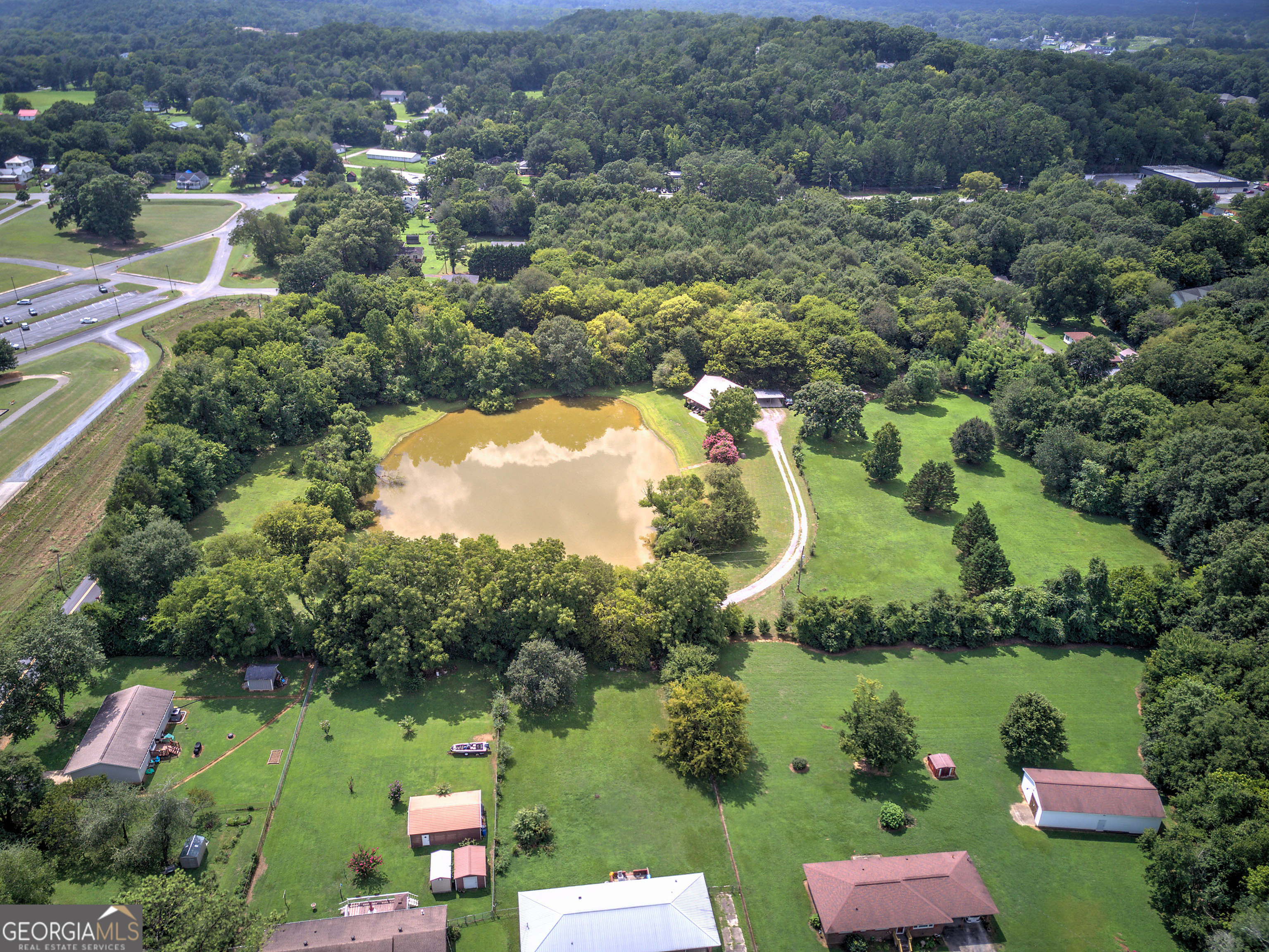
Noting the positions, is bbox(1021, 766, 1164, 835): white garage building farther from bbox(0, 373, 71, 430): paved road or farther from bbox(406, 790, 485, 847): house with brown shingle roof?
bbox(0, 373, 71, 430): paved road

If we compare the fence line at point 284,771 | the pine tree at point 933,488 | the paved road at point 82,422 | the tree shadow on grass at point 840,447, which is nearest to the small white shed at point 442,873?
the fence line at point 284,771

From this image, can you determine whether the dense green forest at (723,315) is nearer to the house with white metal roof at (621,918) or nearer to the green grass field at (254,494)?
the green grass field at (254,494)

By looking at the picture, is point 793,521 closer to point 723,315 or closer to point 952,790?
point 952,790

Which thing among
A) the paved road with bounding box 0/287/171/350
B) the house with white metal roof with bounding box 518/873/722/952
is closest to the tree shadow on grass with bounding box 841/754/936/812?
the house with white metal roof with bounding box 518/873/722/952

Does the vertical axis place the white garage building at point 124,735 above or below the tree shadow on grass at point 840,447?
above

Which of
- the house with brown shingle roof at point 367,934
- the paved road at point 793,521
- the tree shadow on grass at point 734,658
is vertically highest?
the house with brown shingle roof at point 367,934

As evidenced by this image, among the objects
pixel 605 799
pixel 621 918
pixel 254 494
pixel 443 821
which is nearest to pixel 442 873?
pixel 443 821
